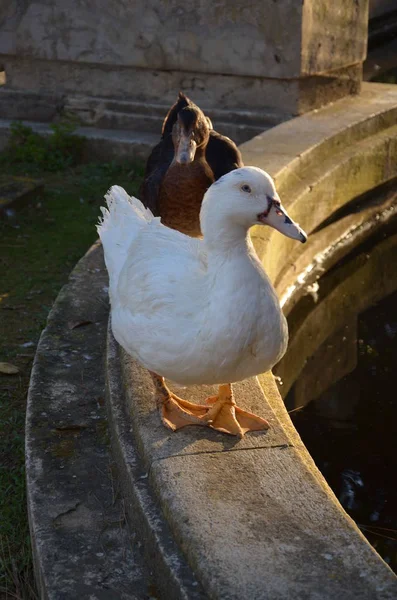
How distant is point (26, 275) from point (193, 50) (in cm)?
254

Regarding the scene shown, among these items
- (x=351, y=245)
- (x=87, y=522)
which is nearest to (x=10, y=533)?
(x=87, y=522)

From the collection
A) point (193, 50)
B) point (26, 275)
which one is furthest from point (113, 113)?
point (26, 275)

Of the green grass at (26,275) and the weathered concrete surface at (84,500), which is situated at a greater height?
the weathered concrete surface at (84,500)

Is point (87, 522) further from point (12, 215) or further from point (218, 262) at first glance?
point (12, 215)

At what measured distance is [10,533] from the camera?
117 inches

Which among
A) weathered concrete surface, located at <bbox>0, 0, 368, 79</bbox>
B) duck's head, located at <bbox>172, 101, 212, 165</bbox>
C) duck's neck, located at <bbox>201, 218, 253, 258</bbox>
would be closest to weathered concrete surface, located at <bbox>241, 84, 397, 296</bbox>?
weathered concrete surface, located at <bbox>0, 0, 368, 79</bbox>

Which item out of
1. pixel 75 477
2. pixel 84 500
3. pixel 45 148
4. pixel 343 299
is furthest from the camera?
pixel 45 148

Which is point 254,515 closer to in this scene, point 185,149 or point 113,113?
point 185,149

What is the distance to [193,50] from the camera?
22.0 feet

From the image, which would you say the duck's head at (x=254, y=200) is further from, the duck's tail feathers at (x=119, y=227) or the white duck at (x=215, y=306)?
the duck's tail feathers at (x=119, y=227)

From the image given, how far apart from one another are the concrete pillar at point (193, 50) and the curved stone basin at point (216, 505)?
10.9 feet

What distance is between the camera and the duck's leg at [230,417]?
2898 mm

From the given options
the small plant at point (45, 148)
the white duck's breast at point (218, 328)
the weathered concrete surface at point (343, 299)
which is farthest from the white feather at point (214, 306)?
the small plant at point (45, 148)

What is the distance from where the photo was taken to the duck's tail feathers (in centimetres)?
328
